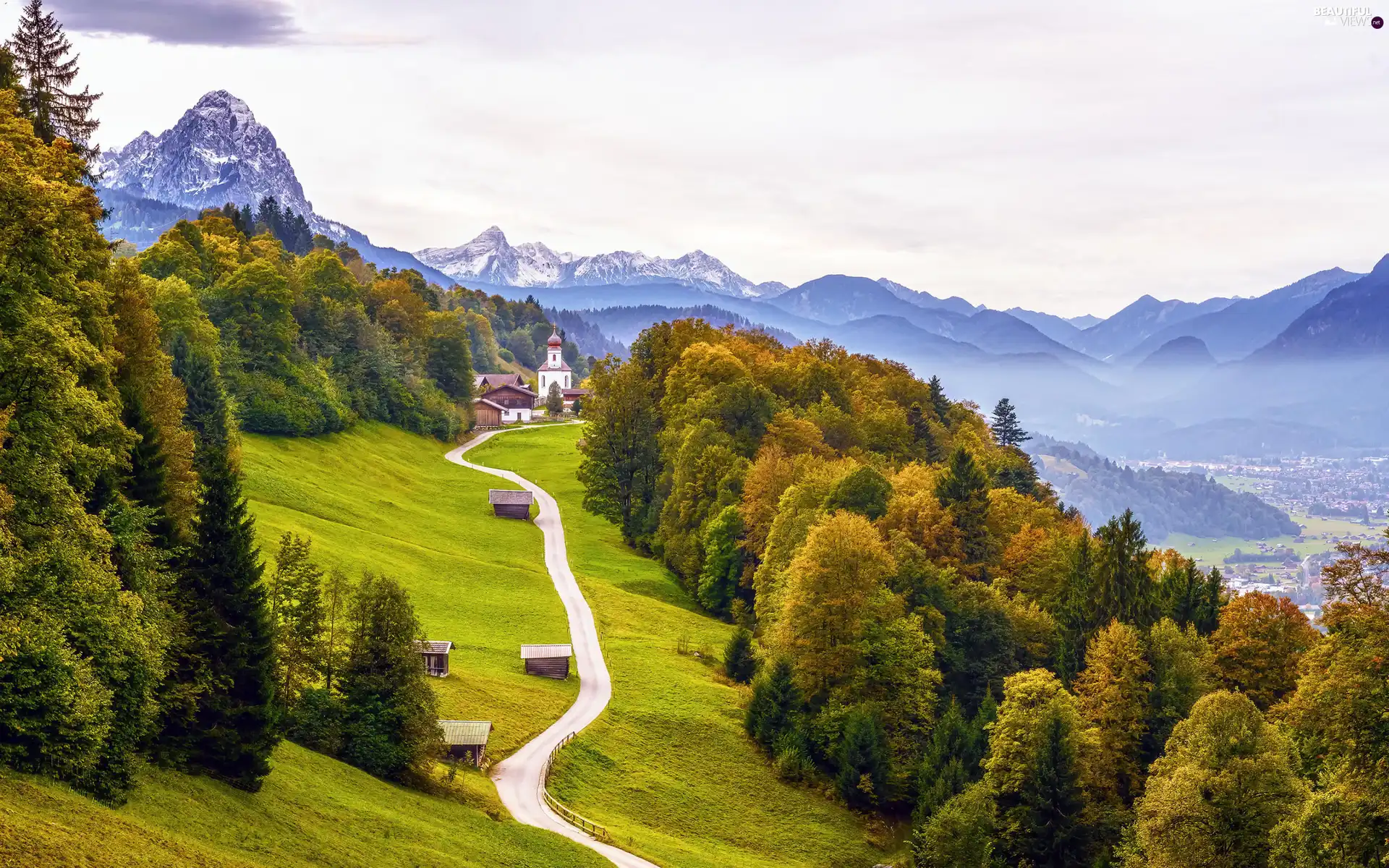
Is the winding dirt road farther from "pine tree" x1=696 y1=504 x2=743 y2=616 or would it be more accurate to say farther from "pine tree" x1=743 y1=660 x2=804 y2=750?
"pine tree" x1=696 y1=504 x2=743 y2=616

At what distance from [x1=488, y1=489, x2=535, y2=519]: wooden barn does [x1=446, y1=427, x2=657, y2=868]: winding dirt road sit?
3.85 metres

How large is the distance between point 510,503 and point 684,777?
4556 centimetres

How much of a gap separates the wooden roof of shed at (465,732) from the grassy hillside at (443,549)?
7.02ft

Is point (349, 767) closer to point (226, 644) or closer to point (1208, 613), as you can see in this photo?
point (226, 644)

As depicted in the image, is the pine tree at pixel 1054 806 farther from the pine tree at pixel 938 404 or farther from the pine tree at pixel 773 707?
the pine tree at pixel 938 404

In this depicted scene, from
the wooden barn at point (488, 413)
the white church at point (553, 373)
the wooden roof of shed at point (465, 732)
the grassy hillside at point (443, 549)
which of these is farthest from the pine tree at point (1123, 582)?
the white church at point (553, 373)

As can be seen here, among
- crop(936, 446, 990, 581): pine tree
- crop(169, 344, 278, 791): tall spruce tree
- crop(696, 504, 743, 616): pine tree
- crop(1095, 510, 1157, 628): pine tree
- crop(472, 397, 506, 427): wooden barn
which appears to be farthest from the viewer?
crop(472, 397, 506, 427): wooden barn

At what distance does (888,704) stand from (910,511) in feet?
48.0

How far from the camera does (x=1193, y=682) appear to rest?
46.7 metres

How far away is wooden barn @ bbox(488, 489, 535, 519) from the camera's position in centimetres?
8875

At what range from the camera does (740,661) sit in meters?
60.2

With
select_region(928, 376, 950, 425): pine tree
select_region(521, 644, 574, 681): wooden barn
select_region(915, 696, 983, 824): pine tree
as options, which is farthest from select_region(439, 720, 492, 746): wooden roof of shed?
select_region(928, 376, 950, 425): pine tree

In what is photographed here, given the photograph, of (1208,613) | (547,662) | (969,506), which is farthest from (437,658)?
(1208,613)

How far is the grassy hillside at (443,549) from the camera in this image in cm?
4894
